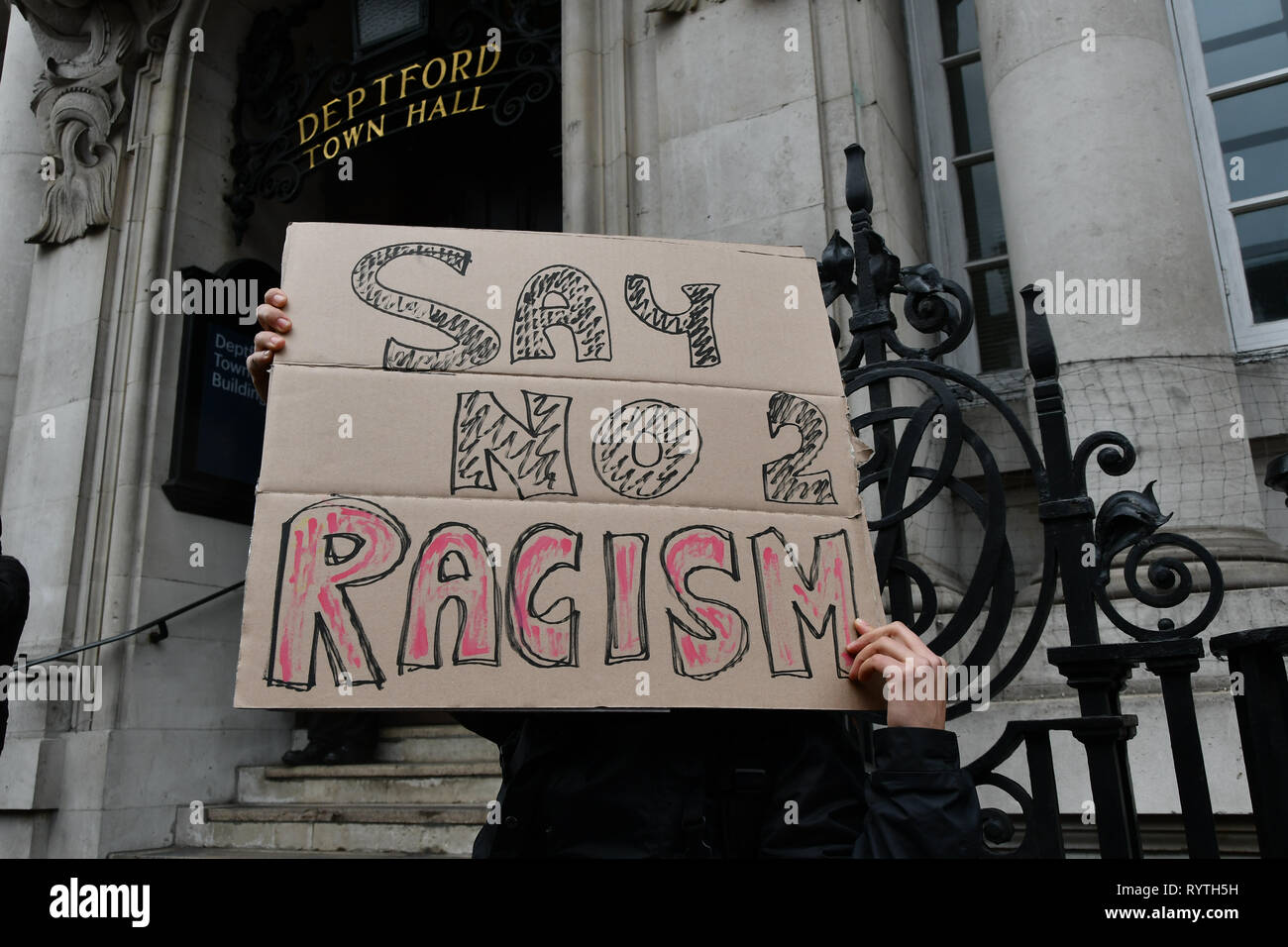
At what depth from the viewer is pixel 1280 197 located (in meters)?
4.61

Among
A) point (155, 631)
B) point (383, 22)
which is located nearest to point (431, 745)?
point (155, 631)

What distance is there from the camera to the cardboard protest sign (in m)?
1.66

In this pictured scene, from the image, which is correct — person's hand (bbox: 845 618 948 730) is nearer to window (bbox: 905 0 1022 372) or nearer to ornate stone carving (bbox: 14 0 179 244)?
window (bbox: 905 0 1022 372)

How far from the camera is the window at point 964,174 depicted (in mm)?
5180

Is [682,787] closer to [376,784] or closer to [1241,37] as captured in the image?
[376,784]

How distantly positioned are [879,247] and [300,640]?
1.85 metres

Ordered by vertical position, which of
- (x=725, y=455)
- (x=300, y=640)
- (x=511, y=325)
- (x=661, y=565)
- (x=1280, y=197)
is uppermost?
(x=1280, y=197)

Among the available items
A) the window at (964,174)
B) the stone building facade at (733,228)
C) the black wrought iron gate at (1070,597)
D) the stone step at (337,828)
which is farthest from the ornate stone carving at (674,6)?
the stone step at (337,828)

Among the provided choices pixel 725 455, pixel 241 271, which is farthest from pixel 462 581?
pixel 241 271

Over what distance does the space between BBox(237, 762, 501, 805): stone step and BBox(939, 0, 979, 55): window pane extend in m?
4.74

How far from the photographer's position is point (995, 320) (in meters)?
5.18

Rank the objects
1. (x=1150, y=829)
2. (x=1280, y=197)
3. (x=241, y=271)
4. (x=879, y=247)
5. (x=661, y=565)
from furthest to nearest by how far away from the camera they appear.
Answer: (x=241, y=271)
(x=1280, y=197)
(x=1150, y=829)
(x=879, y=247)
(x=661, y=565)

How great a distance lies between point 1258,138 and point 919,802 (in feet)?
15.2
